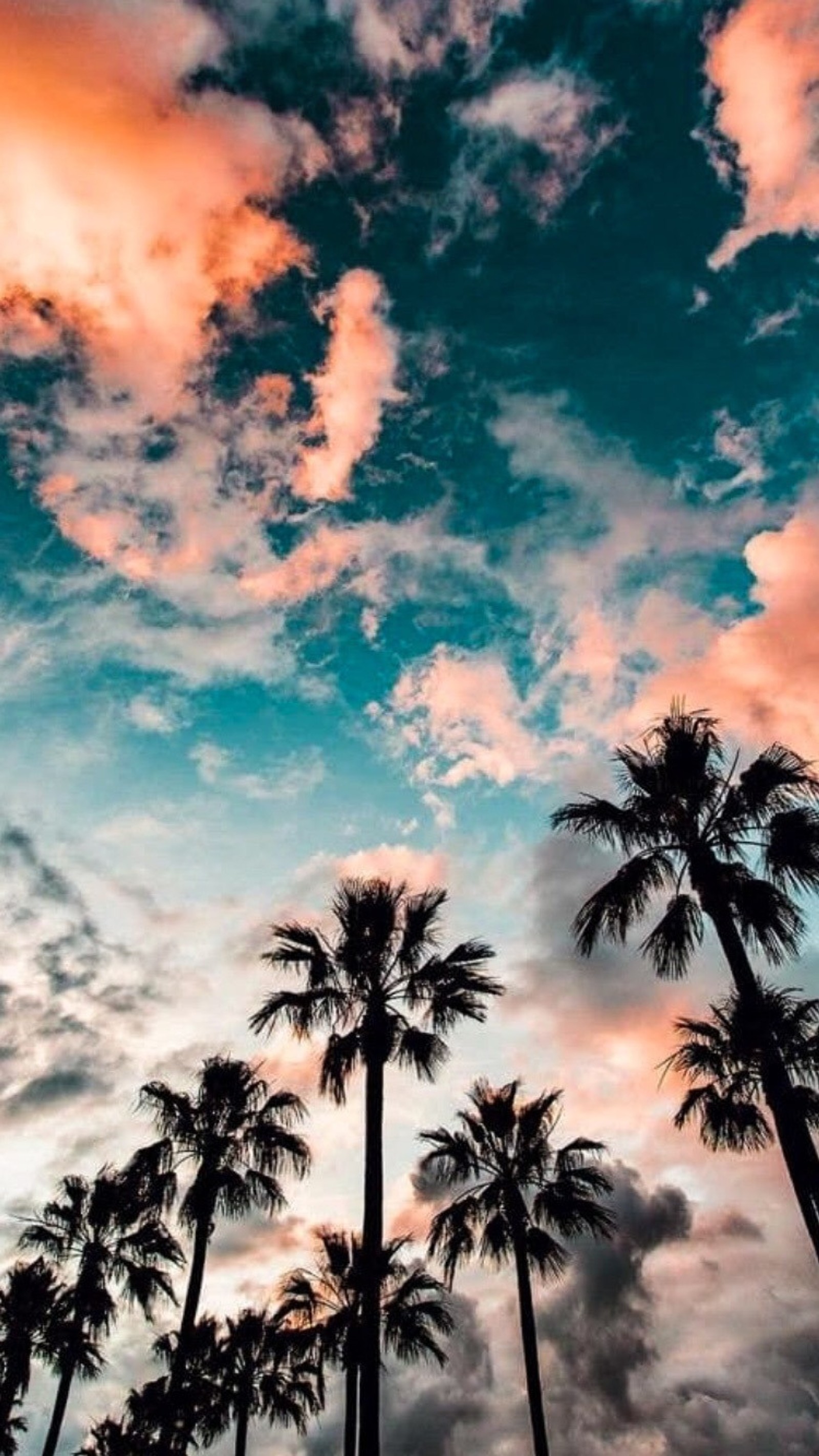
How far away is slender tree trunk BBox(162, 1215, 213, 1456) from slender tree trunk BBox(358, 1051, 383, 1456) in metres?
7.43

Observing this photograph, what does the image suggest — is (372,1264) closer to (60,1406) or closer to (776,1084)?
(776,1084)

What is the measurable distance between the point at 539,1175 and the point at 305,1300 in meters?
8.59

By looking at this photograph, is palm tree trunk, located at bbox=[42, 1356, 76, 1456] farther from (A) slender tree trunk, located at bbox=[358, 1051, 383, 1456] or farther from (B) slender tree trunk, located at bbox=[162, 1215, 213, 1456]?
(A) slender tree trunk, located at bbox=[358, 1051, 383, 1456]

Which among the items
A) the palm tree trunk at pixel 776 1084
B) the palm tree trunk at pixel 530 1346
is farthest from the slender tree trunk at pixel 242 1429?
the palm tree trunk at pixel 776 1084

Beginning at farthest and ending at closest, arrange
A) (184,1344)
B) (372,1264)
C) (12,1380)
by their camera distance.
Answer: (12,1380)
(184,1344)
(372,1264)

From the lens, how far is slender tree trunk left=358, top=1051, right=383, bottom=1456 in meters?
12.9

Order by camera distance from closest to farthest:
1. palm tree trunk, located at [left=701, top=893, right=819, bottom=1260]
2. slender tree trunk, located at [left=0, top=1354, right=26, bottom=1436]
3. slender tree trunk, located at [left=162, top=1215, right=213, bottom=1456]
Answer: palm tree trunk, located at [left=701, top=893, right=819, bottom=1260], slender tree trunk, located at [left=162, top=1215, right=213, bottom=1456], slender tree trunk, located at [left=0, top=1354, right=26, bottom=1436]

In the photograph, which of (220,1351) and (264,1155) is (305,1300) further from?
(220,1351)

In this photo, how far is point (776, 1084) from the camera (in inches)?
421

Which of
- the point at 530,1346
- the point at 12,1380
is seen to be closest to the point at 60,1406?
the point at 12,1380

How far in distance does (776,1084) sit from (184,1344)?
15.8 m

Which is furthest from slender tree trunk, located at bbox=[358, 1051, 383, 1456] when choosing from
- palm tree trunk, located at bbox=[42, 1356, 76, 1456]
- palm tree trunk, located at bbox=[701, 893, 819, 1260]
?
palm tree trunk, located at bbox=[42, 1356, 76, 1456]

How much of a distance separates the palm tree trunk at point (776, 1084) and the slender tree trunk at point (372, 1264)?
22.9 feet

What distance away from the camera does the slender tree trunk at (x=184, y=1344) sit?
1894cm
